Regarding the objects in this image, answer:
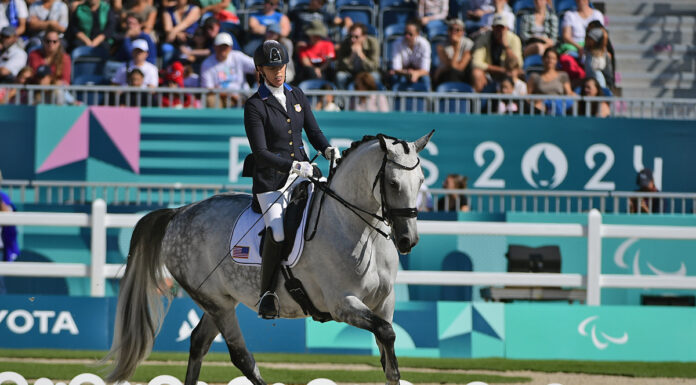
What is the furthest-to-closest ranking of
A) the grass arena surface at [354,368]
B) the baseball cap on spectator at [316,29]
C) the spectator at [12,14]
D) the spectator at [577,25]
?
the spectator at [12,14] < the spectator at [577,25] < the baseball cap on spectator at [316,29] < the grass arena surface at [354,368]

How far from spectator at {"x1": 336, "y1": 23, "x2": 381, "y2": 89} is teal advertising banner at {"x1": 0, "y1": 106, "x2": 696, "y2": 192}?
58.5 inches

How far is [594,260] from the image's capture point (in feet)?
37.1

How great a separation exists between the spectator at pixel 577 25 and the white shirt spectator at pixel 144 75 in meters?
5.95

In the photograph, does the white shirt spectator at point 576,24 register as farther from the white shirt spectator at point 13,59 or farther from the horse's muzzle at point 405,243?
the horse's muzzle at point 405,243

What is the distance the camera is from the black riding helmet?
720cm

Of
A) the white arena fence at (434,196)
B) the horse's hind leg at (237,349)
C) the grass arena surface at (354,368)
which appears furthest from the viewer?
the white arena fence at (434,196)

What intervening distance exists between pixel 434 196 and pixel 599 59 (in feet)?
11.5

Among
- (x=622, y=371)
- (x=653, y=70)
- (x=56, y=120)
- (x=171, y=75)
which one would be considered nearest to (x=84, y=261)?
(x=56, y=120)

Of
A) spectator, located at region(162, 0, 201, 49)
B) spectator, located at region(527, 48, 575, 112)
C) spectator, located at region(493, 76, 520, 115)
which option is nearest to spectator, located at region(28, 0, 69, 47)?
spectator, located at region(162, 0, 201, 49)

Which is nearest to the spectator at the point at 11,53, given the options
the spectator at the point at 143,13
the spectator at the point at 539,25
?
the spectator at the point at 143,13

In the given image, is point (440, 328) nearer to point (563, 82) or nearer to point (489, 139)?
point (489, 139)

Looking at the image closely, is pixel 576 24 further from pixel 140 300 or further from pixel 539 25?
pixel 140 300

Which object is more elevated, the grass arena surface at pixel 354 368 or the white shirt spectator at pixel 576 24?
the white shirt spectator at pixel 576 24

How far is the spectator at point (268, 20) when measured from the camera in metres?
15.9
